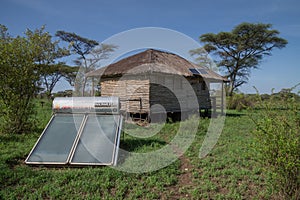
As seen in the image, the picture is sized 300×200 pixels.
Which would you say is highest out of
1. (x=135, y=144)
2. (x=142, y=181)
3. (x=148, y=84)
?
(x=148, y=84)

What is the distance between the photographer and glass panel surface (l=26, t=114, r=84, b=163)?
4.91m

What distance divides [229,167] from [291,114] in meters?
2.27

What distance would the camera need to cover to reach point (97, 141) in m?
5.30

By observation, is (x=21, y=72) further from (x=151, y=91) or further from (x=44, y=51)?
(x=151, y=91)

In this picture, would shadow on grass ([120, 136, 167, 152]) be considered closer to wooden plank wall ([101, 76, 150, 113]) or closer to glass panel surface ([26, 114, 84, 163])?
glass panel surface ([26, 114, 84, 163])

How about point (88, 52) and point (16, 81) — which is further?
point (88, 52)

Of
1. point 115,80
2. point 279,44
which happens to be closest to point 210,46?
point 279,44

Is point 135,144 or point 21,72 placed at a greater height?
point 21,72

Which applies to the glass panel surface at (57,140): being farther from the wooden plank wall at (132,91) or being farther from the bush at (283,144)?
the wooden plank wall at (132,91)

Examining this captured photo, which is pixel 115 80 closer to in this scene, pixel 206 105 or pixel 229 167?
pixel 206 105

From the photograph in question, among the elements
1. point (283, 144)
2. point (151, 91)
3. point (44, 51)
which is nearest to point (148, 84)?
point (151, 91)

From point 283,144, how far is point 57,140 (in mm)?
4571

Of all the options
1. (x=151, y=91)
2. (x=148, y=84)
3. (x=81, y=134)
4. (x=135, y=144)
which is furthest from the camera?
(x=151, y=91)

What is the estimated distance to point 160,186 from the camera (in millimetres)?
4160
